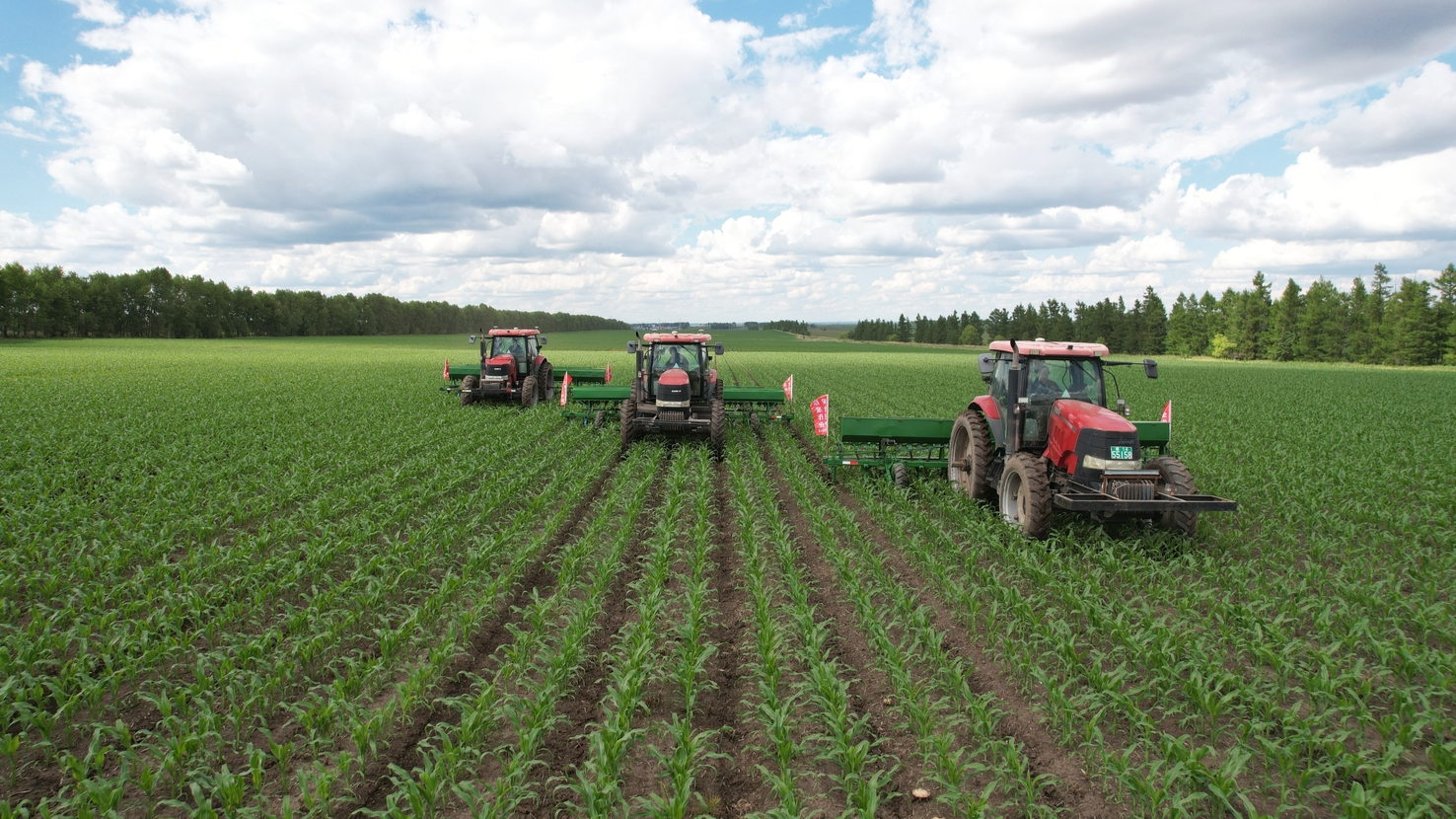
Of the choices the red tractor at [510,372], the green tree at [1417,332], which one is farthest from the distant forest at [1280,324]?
the red tractor at [510,372]

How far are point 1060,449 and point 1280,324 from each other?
8123 cm

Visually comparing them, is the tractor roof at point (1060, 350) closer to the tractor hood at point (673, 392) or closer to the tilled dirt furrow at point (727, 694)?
the tilled dirt furrow at point (727, 694)

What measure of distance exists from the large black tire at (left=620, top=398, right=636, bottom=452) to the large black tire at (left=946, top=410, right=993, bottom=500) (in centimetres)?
572

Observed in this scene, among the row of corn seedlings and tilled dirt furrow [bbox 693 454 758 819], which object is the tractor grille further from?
the row of corn seedlings

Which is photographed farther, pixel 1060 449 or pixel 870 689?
pixel 1060 449

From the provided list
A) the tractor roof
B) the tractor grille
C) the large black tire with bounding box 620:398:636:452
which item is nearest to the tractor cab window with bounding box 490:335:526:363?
the large black tire with bounding box 620:398:636:452

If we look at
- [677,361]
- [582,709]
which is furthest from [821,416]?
[582,709]

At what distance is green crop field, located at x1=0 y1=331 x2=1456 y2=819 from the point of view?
3.85 meters

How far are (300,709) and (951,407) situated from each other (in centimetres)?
1972

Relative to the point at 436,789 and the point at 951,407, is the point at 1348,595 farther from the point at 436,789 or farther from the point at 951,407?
the point at 951,407

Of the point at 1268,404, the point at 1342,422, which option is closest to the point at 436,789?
the point at 1342,422

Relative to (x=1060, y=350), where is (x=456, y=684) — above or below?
below

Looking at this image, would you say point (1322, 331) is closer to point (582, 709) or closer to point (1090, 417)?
point (1090, 417)

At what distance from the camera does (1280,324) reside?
70562 millimetres
